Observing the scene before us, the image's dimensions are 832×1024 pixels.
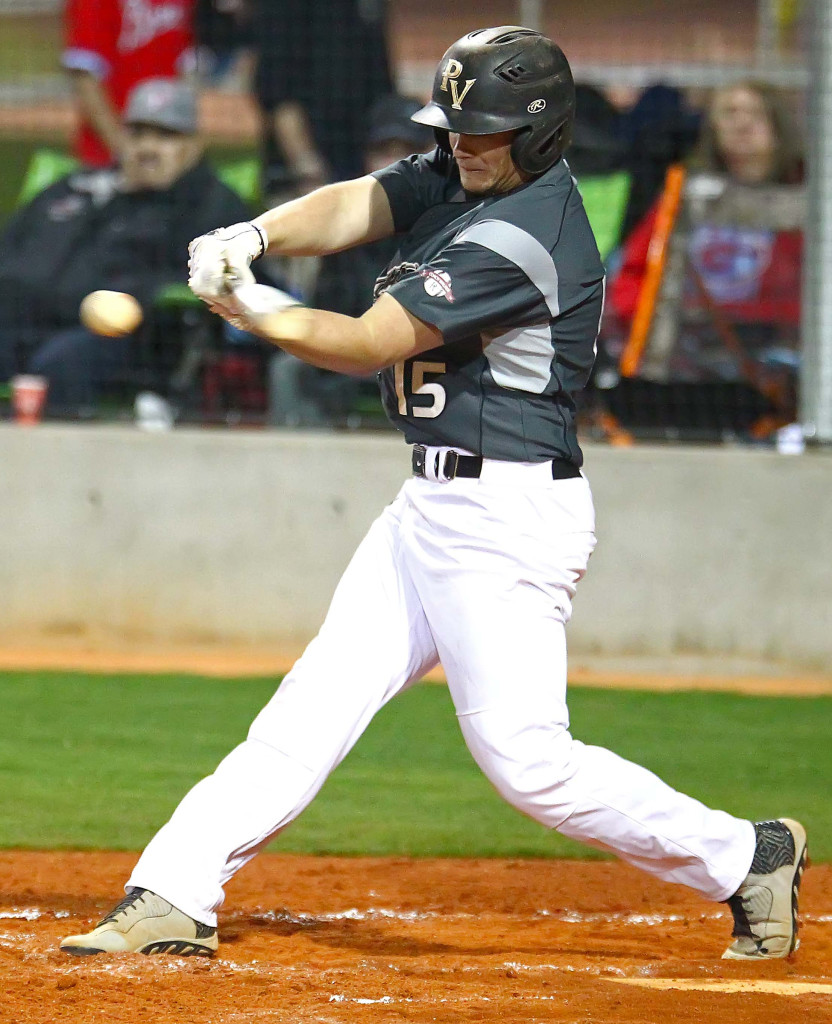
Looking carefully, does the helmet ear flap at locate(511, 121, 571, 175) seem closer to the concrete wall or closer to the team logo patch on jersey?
the team logo patch on jersey

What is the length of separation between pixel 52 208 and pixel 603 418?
3.27 meters

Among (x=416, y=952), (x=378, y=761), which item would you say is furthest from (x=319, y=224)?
(x=378, y=761)

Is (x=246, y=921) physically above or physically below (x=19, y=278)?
below

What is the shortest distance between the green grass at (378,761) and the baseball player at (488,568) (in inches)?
49.3

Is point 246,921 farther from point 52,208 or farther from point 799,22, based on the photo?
point 799,22

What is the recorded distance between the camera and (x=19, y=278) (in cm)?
789

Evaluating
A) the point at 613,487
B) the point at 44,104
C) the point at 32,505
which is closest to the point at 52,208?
the point at 44,104

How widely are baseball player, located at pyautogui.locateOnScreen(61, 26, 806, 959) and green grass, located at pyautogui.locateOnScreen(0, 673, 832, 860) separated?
1252 millimetres

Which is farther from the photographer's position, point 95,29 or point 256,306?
point 95,29

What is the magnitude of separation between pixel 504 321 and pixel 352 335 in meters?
Answer: 0.36

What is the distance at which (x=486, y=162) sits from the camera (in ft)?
10.8

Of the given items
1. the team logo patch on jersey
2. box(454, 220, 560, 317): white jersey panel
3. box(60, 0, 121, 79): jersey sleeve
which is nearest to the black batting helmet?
box(454, 220, 560, 317): white jersey panel

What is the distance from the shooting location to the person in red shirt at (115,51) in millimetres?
9047

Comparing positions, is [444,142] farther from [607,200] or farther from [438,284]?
[607,200]
